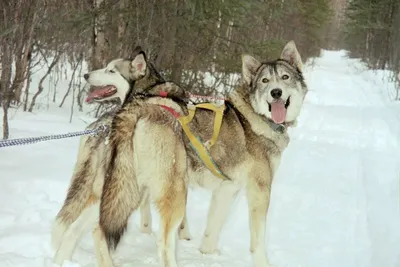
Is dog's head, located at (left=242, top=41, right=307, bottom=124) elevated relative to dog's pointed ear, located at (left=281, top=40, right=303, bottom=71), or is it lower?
lower

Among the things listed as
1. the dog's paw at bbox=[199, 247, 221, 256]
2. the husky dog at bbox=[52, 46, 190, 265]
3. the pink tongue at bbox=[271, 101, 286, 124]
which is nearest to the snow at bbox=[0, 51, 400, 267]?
the dog's paw at bbox=[199, 247, 221, 256]

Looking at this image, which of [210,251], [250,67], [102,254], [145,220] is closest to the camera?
[102,254]

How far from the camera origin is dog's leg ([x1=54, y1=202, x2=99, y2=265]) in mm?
3195

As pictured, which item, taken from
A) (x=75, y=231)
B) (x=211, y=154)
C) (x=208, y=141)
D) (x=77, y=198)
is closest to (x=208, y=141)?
(x=208, y=141)

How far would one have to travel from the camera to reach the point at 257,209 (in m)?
3.76

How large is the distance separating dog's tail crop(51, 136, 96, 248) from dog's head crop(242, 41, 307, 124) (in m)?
1.62

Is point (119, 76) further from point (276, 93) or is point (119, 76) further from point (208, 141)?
point (276, 93)

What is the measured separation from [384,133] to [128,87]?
26.1 ft

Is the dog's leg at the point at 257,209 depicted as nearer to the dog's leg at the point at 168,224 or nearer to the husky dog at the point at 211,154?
the husky dog at the point at 211,154

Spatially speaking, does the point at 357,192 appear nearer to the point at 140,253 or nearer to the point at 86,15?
the point at 140,253

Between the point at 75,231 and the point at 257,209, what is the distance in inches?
61.1

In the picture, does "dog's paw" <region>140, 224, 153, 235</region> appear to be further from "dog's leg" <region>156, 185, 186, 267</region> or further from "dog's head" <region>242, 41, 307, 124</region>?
"dog's head" <region>242, 41, 307, 124</region>

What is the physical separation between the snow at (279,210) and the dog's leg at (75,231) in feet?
0.30

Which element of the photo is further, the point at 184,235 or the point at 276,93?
the point at 184,235
